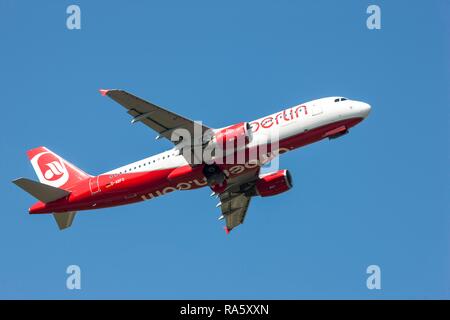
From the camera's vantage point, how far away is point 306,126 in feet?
211

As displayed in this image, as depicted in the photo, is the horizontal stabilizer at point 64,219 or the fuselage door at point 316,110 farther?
the horizontal stabilizer at point 64,219

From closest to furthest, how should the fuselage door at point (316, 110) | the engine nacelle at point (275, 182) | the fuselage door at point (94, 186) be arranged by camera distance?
the fuselage door at point (316, 110)
the fuselage door at point (94, 186)
the engine nacelle at point (275, 182)

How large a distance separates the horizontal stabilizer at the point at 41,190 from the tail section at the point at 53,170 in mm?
2180

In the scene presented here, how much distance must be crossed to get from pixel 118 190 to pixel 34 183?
6.48 meters

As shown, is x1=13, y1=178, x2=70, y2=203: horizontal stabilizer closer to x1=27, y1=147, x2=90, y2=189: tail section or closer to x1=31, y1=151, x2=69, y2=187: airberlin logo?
x1=27, y1=147, x2=90, y2=189: tail section

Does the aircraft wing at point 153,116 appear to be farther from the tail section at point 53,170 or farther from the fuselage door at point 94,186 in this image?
the tail section at point 53,170

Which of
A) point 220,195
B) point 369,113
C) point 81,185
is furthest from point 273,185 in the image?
point 81,185

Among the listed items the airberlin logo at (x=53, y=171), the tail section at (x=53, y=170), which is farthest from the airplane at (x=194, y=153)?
the airberlin logo at (x=53, y=171)

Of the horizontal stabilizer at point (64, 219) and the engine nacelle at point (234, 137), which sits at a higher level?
the engine nacelle at point (234, 137)

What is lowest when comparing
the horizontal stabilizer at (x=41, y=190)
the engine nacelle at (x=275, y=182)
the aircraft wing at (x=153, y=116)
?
the horizontal stabilizer at (x=41, y=190)

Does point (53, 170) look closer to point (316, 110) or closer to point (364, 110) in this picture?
point (316, 110)

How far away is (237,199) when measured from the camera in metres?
74.7

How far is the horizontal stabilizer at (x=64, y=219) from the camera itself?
70.4m

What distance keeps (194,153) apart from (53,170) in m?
13.9
